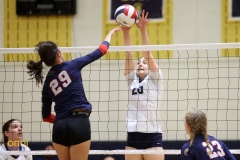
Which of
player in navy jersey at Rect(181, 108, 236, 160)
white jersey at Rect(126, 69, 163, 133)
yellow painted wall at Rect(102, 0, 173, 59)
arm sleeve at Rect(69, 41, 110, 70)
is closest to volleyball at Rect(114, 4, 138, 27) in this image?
white jersey at Rect(126, 69, 163, 133)

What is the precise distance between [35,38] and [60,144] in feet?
17.2

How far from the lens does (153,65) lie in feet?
20.8

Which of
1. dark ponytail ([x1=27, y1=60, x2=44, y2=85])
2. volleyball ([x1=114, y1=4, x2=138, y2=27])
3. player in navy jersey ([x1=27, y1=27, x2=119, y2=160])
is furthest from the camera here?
volleyball ([x1=114, y1=4, x2=138, y2=27])

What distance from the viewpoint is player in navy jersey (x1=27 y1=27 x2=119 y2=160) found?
16.1 feet

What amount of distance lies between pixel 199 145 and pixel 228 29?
5151mm

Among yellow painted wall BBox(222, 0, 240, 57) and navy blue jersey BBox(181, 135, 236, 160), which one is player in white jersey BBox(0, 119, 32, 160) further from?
yellow painted wall BBox(222, 0, 240, 57)

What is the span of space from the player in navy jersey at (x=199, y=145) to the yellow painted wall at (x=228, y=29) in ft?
15.7

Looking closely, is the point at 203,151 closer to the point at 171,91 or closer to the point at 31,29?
the point at 171,91

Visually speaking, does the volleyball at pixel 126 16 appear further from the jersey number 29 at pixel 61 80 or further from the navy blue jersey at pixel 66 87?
the jersey number 29 at pixel 61 80

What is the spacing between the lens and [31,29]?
996 cm

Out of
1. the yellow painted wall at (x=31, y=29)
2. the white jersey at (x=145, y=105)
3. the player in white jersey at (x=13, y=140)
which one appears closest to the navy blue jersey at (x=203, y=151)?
the white jersey at (x=145, y=105)

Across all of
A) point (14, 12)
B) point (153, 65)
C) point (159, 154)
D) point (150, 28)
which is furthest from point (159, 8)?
point (159, 154)

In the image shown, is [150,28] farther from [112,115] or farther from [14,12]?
[14,12]

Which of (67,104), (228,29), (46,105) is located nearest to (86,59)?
(67,104)
